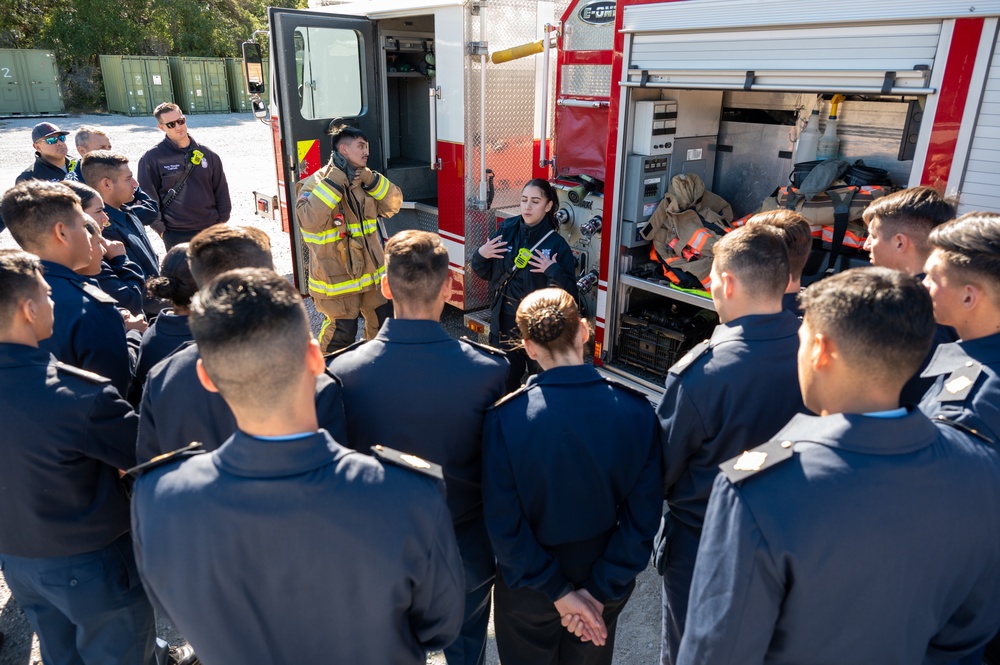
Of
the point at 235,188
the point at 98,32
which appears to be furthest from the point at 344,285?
the point at 98,32

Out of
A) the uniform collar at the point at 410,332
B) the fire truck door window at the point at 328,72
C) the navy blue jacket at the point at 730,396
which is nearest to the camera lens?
the navy blue jacket at the point at 730,396

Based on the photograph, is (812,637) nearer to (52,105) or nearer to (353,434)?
(353,434)

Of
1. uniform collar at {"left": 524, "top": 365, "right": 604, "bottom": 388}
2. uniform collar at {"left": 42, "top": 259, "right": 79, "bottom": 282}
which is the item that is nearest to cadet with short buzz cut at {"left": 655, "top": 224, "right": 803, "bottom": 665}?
uniform collar at {"left": 524, "top": 365, "right": 604, "bottom": 388}

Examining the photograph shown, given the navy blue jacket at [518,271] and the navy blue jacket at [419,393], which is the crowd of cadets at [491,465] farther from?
the navy blue jacket at [518,271]

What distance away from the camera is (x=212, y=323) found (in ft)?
4.38

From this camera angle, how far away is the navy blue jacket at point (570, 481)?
192 cm

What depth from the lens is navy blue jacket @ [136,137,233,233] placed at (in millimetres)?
5320

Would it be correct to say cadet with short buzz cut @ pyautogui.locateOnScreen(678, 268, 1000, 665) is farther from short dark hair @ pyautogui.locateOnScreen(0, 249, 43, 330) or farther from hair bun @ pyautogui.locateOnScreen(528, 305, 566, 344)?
short dark hair @ pyautogui.locateOnScreen(0, 249, 43, 330)

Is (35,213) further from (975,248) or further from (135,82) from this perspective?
(135,82)

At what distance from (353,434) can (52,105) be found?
27.4 meters

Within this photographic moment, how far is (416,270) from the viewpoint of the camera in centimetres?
219

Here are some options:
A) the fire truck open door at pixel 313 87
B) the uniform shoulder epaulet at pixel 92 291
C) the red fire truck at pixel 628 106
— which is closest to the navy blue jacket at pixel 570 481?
the uniform shoulder epaulet at pixel 92 291

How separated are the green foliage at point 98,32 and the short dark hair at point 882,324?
97.1ft

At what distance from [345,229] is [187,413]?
2671mm
